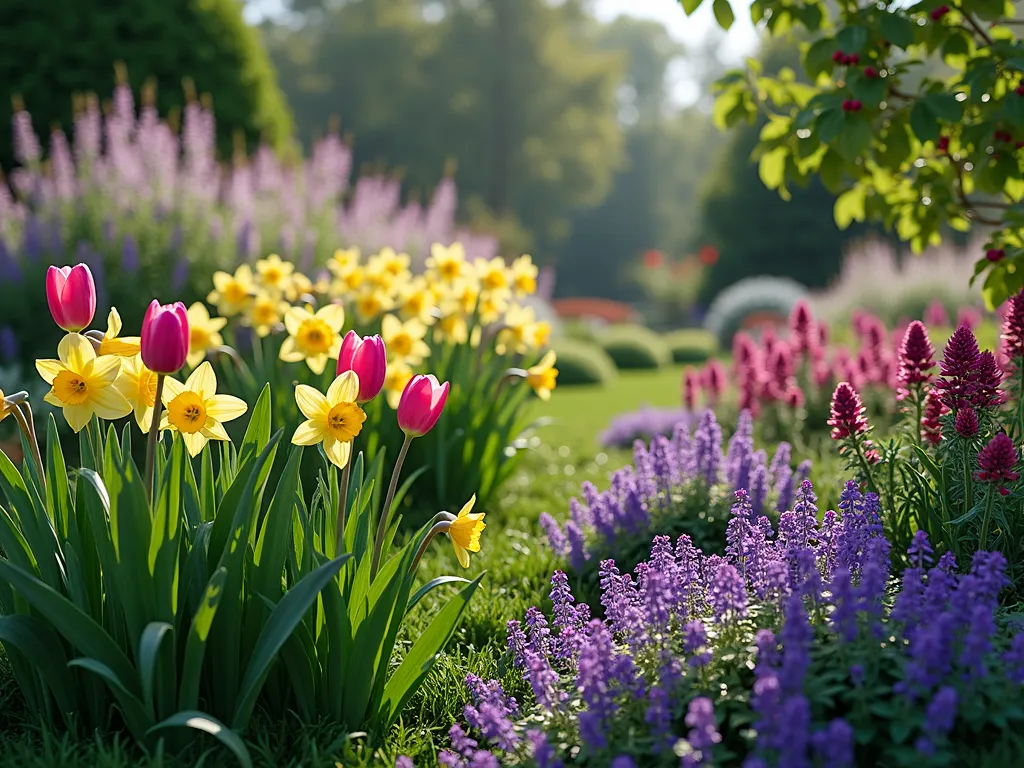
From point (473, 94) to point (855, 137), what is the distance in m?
29.9

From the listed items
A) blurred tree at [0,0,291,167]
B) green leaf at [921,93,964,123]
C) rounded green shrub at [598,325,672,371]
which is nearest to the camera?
green leaf at [921,93,964,123]

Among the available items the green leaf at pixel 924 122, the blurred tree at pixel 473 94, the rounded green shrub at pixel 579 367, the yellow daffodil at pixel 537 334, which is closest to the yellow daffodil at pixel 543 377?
the yellow daffodil at pixel 537 334

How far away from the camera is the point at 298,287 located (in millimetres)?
4160

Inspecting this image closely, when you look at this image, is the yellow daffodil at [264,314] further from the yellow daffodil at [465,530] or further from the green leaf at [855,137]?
the green leaf at [855,137]

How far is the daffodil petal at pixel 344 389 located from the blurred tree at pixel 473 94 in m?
28.5

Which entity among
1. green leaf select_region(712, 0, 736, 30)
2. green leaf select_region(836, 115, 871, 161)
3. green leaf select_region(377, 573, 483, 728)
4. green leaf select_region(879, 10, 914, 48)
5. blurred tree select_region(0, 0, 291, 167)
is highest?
blurred tree select_region(0, 0, 291, 167)

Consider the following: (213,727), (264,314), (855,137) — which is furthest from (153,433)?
(855,137)

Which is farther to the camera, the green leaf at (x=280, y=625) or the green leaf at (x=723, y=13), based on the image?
the green leaf at (x=723, y=13)

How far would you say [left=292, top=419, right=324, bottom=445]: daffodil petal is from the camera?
6.18 ft

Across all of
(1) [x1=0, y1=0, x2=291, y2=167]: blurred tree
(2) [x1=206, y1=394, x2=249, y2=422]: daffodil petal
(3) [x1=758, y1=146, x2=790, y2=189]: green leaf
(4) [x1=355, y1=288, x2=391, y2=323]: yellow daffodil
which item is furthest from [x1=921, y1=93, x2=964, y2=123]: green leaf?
(1) [x1=0, y1=0, x2=291, y2=167]: blurred tree

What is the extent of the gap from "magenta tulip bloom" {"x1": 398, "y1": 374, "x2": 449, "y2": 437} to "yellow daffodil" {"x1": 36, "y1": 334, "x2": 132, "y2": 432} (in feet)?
1.81

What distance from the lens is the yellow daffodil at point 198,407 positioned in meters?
1.87

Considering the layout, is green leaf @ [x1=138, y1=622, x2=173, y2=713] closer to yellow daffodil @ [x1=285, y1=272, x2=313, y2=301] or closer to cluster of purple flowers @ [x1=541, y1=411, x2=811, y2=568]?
cluster of purple flowers @ [x1=541, y1=411, x2=811, y2=568]

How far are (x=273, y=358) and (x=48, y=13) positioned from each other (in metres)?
5.90
